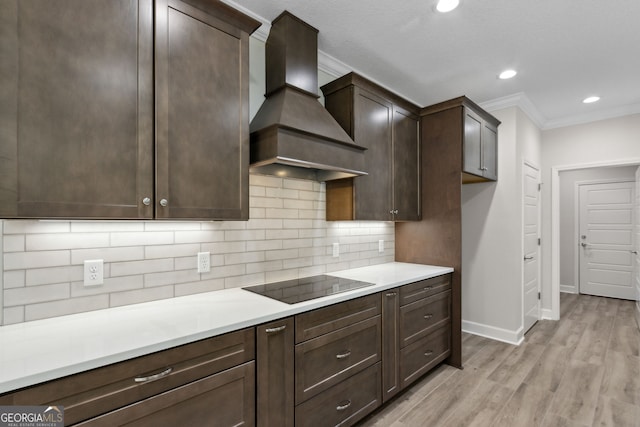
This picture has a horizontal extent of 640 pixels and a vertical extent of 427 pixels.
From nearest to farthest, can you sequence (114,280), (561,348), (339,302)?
(114,280) → (339,302) → (561,348)

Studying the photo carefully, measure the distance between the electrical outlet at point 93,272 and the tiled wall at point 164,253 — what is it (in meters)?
0.02

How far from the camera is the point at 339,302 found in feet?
6.26

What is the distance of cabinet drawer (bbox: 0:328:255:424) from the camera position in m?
1.00

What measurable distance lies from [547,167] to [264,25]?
4209 mm

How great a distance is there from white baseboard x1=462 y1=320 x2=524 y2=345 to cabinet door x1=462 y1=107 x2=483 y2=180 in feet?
5.91

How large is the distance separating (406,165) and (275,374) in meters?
2.14

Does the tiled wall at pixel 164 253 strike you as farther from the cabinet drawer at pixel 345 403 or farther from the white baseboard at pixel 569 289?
the white baseboard at pixel 569 289

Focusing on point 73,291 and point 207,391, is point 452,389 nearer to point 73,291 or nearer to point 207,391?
point 207,391

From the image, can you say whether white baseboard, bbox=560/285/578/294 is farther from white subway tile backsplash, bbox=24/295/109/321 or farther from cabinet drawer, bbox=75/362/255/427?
white subway tile backsplash, bbox=24/295/109/321

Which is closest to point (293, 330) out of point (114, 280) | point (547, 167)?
point (114, 280)

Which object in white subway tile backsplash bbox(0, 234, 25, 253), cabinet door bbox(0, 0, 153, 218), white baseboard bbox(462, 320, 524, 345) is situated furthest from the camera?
white baseboard bbox(462, 320, 524, 345)

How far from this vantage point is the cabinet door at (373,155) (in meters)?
2.52

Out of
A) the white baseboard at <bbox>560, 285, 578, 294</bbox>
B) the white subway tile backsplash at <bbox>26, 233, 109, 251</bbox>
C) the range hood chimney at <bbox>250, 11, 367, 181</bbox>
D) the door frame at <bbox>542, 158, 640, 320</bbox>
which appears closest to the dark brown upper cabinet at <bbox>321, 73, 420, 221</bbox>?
the range hood chimney at <bbox>250, 11, 367, 181</bbox>

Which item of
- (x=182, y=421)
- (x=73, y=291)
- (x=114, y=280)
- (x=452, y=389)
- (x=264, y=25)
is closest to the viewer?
(x=182, y=421)
